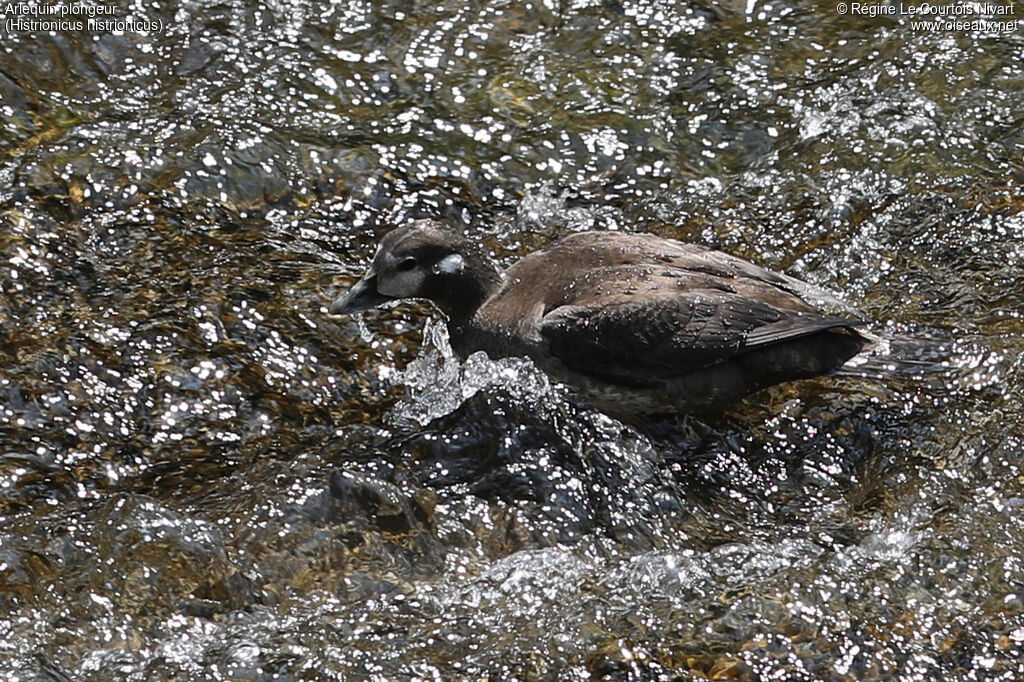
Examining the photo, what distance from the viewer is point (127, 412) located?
5.84m

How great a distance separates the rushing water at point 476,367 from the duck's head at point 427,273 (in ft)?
0.80

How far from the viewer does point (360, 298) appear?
248 inches

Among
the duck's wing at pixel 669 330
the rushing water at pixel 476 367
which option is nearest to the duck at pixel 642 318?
the duck's wing at pixel 669 330

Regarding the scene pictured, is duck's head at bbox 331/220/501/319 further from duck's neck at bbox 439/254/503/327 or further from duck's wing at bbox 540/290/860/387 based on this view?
duck's wing at bbox 540/290/860/387

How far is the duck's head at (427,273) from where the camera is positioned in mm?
6309

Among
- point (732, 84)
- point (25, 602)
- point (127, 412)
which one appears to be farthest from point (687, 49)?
point (25, 602)

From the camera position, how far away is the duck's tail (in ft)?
19.5

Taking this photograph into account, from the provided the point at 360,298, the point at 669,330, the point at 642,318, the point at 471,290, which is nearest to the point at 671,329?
the point at 669,330

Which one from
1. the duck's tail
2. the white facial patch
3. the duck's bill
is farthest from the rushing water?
the white facial patch

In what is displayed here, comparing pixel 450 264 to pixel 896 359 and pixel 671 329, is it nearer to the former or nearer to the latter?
pixel 671 329

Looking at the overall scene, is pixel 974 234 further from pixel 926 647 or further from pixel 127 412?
pixel 127 412

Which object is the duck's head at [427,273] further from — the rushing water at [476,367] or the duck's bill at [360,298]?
the rushing water at [476,367]

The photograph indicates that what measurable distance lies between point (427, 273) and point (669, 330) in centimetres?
126

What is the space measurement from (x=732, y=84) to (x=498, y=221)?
1.92 metres
